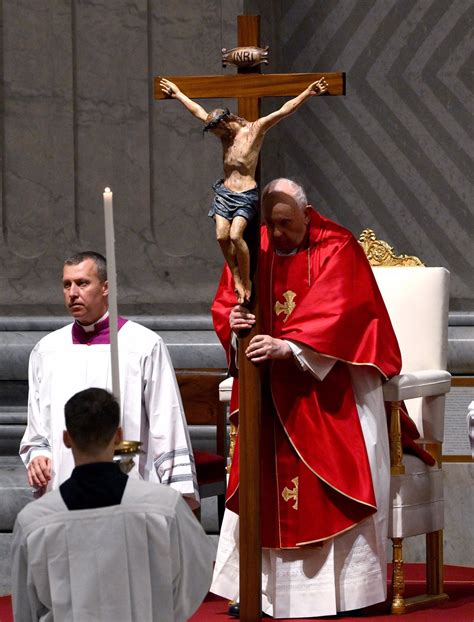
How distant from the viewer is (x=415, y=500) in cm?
620

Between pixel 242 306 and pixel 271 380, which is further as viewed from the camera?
pixel 271 380

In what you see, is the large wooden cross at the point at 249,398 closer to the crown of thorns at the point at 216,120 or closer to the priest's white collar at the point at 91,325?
the crown of thorns at the point at 216,120

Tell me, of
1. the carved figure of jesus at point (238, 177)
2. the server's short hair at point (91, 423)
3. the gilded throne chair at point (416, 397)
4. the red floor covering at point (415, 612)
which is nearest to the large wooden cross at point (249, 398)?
the carved figure of jesus at point (238, 177)

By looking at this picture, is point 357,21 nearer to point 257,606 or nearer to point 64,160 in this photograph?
point 64,160

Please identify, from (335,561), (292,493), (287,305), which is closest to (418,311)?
(287,305)

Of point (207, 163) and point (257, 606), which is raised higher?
point (207, 163)

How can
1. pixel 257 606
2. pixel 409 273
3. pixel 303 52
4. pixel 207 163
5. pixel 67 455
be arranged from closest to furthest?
pixel 257 606
pixel 67 455
pixel 409 273
pixel 207 163
pixel 303 52

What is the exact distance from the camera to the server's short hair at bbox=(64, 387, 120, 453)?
363 centimetres

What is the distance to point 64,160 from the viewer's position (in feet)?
26.8

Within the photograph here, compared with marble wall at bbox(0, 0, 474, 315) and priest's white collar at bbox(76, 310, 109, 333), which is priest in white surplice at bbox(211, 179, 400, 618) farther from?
marble wall at bbox(0, 0, 474, 315)

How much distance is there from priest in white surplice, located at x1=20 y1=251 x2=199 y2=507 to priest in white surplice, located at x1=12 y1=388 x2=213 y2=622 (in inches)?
75.1

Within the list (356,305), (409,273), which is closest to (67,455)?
(356,305)

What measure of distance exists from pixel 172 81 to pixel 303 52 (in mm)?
3327

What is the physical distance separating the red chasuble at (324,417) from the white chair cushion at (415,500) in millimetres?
251
